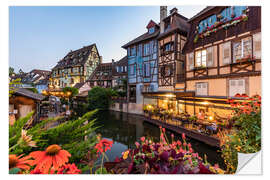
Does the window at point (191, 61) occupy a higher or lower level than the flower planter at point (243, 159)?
higher

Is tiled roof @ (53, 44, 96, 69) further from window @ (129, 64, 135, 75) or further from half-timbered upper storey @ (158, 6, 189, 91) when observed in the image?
half-timbered upper storey @ (158, 6, 189, 91)

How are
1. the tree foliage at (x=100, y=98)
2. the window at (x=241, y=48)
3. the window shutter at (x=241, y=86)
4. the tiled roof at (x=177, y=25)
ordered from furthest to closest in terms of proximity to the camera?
1. the tree foliage at (x=100, y=98)
2. the tiled roof at (x=177, y=25)
3. the window shutter at (x=241, y=86)
4. the window at (x=241, y=48)

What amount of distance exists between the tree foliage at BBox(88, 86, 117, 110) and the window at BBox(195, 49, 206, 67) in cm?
871

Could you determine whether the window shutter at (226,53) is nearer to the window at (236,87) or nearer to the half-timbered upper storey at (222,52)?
the half-timbered upper storey at (222,52)

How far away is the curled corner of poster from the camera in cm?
130

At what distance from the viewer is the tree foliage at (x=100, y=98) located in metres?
11.2

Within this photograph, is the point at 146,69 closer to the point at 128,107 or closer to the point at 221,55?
the point at 128,107

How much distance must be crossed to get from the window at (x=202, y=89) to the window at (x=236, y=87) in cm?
104

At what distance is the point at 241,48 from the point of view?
4.34 m

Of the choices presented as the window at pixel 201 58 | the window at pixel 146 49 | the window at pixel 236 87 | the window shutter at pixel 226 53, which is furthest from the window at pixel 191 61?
the window at pixel 146 49

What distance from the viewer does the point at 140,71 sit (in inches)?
412

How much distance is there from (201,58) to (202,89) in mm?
1732

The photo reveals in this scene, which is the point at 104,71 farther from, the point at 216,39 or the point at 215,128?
the point at 215,128
